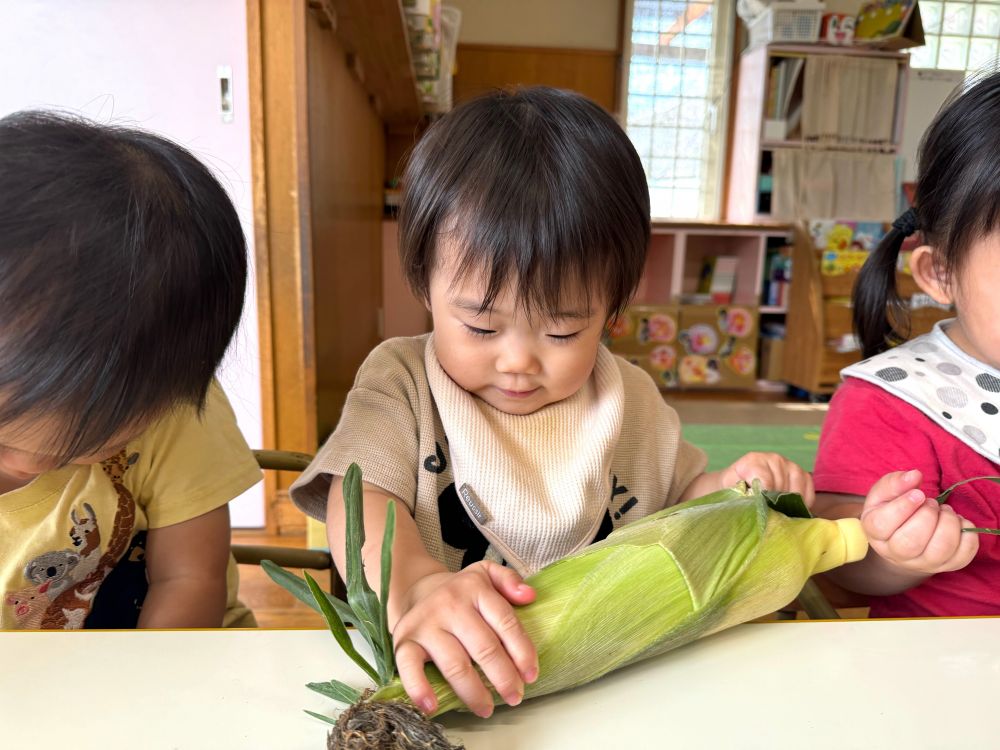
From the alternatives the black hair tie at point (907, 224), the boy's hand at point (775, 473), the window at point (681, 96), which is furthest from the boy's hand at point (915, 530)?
the window at point (681, 96)

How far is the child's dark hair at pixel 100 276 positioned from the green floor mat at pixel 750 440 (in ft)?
7.10

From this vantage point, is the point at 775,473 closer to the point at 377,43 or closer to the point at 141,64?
the point at 141,64

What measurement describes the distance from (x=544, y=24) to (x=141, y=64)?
3903 mm

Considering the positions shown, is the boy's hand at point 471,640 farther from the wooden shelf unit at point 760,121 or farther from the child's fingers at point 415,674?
the wooden shelf unit at point 760,121

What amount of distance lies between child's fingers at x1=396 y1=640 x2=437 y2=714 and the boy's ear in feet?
2.26

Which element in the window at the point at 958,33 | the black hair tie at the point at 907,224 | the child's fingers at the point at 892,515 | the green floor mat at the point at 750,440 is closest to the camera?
the child's fingers at the point at 892,515

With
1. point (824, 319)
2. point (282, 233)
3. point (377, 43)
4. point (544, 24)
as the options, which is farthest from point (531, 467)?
point (544, 24)

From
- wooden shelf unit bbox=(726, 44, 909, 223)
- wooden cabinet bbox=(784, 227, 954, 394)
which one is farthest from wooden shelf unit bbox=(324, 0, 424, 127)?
wooden shelf unit bbox=(726, 44, 909, 223)

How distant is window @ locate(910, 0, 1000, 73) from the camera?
5090 mm

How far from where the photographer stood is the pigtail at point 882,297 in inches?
35.0

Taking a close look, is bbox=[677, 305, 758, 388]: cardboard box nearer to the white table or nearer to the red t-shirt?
the red t-shirt

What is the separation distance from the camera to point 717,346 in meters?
4.29

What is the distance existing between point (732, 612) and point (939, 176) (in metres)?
0.60

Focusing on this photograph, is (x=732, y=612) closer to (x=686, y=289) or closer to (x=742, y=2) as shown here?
(x=686, y=289)
